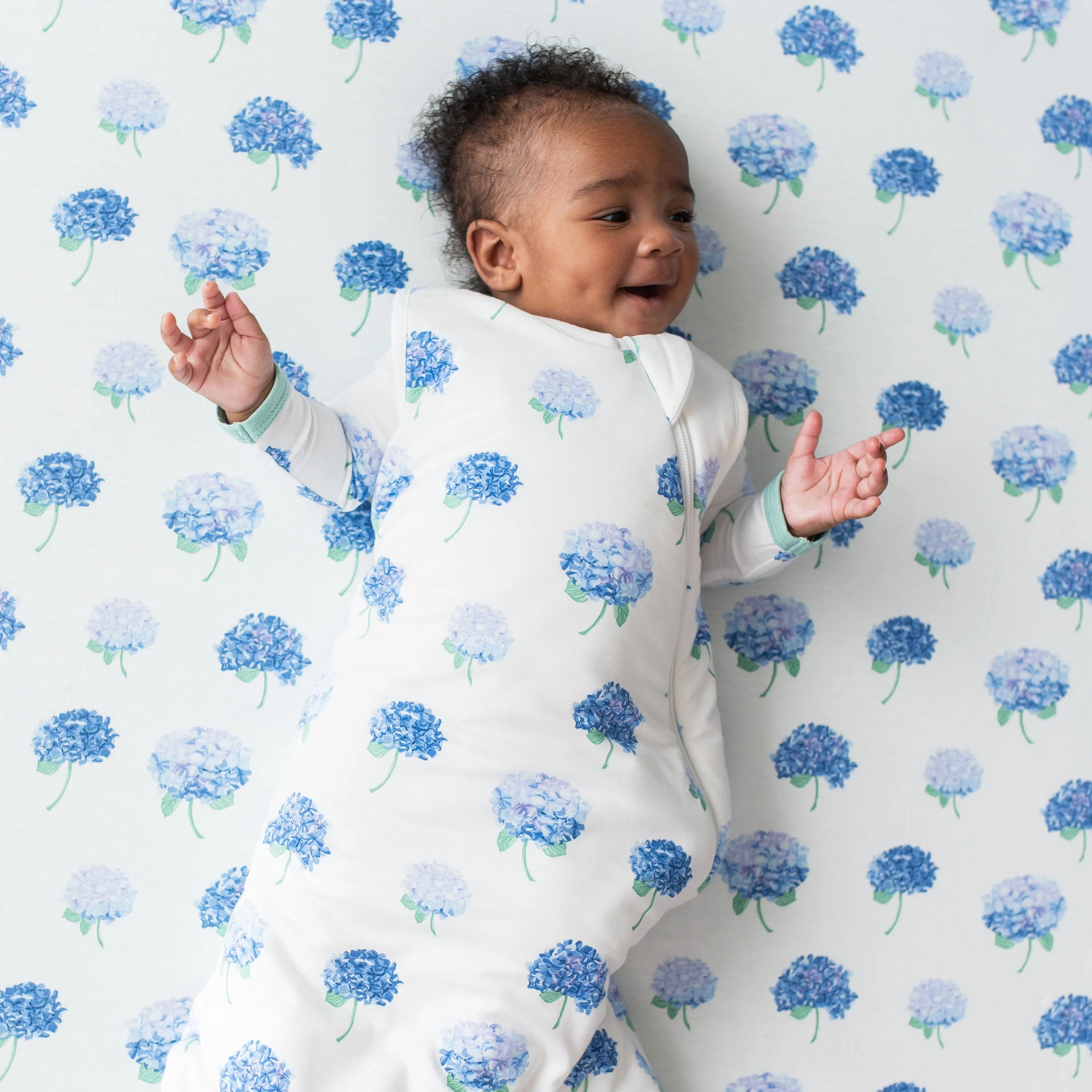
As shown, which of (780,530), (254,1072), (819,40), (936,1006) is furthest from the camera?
(819,40)

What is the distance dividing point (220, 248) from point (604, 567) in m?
0.61

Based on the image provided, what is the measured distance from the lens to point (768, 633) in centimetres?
120

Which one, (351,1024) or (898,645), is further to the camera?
(898,645)

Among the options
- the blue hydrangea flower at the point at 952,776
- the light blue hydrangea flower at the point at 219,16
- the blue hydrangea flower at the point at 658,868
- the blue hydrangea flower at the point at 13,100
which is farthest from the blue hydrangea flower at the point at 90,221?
the blue hydrangea flower at the point at 952,776

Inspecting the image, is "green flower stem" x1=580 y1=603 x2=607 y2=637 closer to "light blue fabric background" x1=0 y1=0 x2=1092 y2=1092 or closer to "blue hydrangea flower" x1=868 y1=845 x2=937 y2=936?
"light blue fabric background" x1=0 y1=0 x2=1092 y2=1092

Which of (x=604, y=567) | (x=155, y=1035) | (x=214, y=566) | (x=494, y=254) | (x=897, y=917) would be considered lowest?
(x=155, y=1035)

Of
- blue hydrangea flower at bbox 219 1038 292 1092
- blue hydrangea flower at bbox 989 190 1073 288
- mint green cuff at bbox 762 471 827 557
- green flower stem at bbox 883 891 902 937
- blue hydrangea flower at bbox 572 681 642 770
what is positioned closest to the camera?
blue hydrangea flower at bbox 219 1038 292 1092

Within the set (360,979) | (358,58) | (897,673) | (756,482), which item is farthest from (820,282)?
(360,979)

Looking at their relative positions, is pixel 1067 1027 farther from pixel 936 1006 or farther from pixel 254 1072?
pixel 254 1072

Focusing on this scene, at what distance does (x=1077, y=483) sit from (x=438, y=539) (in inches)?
33.9

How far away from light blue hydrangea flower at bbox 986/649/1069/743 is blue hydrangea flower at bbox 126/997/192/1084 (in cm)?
103

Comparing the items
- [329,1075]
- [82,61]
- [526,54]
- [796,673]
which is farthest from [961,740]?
[82,61]

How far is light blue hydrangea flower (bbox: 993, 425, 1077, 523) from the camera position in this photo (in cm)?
127

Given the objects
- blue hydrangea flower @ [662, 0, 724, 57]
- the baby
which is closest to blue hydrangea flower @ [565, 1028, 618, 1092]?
the baby
